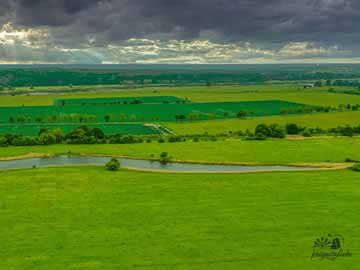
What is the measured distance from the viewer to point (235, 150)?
6594 centimetres

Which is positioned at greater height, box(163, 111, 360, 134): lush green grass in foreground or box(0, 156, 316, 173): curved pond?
box(163, 111, 360, 134): lush green grass in foreground

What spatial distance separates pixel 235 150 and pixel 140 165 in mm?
15371

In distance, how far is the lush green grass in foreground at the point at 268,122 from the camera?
87625mm

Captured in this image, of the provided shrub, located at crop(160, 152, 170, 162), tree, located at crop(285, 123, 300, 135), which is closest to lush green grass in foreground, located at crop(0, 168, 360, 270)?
shrub, located at crop(160, 152, 170, 162)

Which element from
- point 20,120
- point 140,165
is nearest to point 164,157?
point 140,165

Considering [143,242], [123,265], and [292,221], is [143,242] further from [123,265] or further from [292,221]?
[292,221]

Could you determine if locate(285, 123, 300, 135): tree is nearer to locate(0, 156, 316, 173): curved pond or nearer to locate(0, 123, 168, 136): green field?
locate(0, 123, 168, 136): green field

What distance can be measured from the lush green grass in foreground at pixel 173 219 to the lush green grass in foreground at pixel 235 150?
32.1 feet

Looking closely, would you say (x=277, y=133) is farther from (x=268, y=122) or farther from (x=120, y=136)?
(x=120, y=136)

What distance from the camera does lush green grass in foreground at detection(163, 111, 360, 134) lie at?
287ft

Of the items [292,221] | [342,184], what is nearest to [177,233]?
[292,221]

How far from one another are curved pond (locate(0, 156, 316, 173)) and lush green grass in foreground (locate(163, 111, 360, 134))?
25.1 meters

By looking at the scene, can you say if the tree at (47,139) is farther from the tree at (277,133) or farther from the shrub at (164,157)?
the tree at (277,133)

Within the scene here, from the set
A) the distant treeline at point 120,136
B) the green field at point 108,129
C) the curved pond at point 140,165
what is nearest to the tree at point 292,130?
the distant treeline at point 120,136
